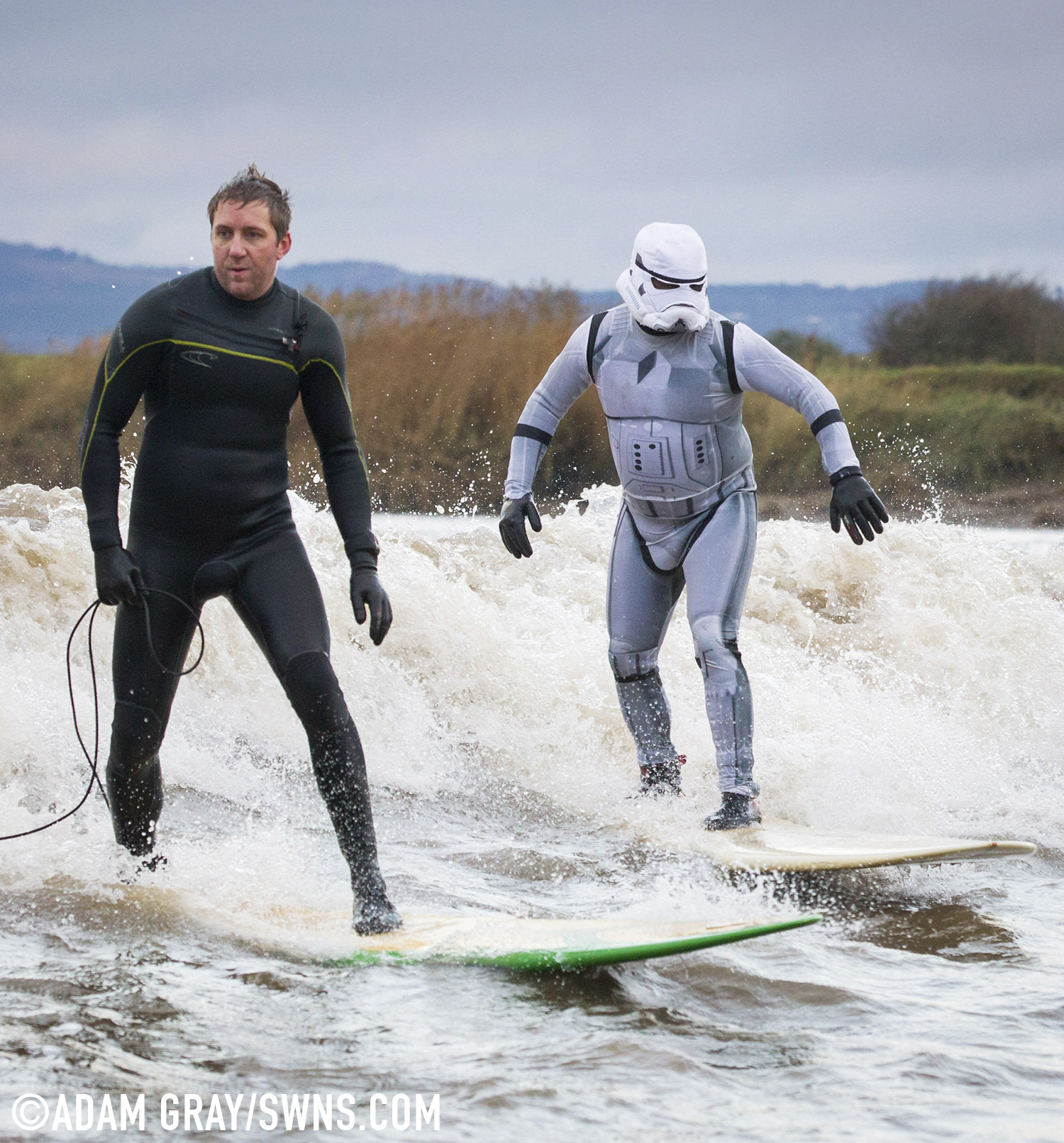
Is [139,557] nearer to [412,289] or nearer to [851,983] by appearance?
[851,983]

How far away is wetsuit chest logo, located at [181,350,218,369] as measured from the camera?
353 cm

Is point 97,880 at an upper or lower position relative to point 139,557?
lower

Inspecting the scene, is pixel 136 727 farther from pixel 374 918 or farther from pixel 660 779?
pixel 660 779

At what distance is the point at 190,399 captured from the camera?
358 cm

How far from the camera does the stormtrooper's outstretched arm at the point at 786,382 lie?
15.7 feet

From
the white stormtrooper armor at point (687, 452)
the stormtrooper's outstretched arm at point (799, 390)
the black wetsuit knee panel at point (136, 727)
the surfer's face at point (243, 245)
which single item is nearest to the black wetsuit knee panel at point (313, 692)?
the black wetsuit knee panel at point (136, 727)

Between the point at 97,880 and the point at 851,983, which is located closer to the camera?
the point at 851,983

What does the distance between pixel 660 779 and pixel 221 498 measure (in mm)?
2341

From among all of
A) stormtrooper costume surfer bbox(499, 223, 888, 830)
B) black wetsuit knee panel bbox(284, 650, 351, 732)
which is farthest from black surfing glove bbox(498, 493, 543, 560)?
black wetsuit knee panel bbox(284, 650, 351, 732)

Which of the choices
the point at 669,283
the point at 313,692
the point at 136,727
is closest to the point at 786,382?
the point at 669,283

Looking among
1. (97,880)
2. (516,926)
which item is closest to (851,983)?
(516,926)

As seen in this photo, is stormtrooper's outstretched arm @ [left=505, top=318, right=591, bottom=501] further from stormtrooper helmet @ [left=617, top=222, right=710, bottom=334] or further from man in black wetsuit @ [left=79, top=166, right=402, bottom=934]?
man in black wetsuit @ [left=79, top=166, right=402, bottom=934]

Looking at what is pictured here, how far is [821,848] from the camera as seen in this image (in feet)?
14.6

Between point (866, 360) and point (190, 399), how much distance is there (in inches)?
1016
